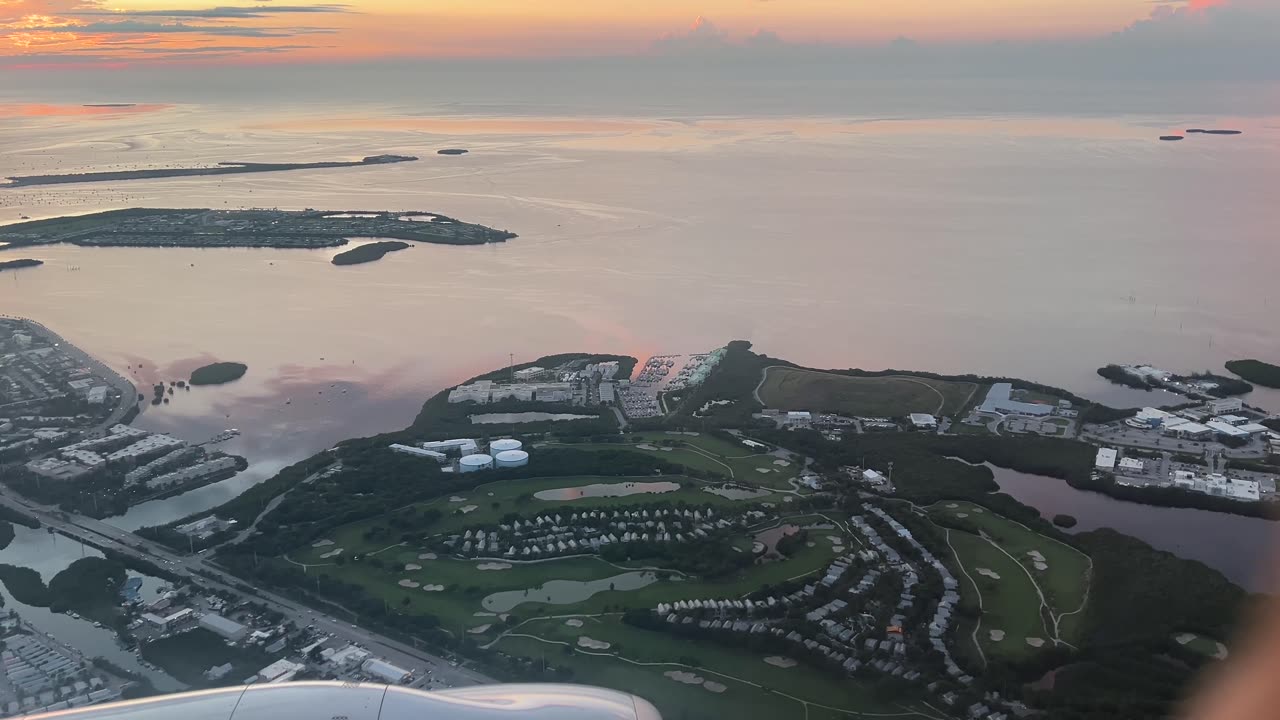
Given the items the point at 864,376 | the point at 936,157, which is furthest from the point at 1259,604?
the point at 936,157

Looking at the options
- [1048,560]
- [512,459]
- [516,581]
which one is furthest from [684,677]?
[512,459]

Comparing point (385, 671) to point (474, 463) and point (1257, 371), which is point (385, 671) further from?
point (1257, 371)

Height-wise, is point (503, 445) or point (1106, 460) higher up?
point (1106, 460)

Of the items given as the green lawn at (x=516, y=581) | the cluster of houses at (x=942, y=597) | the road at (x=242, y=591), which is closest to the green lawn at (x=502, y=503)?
the green lawn at (x=516, y=581)

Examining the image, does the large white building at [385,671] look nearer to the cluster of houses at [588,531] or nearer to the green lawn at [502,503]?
the cluster of houses at [588,531]

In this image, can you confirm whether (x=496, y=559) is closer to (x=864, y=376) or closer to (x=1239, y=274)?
(x=864, y=376)

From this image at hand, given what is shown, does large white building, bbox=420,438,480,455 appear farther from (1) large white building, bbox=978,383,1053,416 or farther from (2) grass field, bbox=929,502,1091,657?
(1) large white building, bbox=978,383,1053,416
